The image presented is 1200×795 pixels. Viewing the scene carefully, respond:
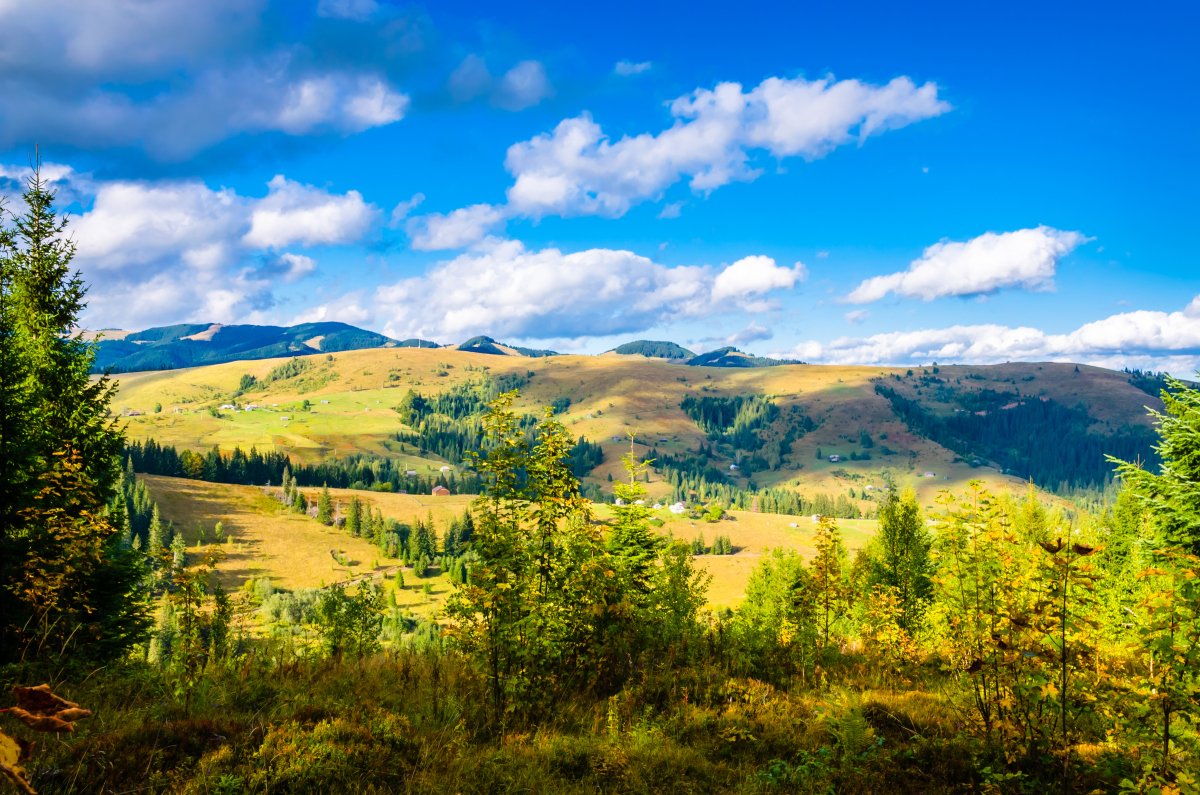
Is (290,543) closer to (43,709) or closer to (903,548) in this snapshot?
(903,548)

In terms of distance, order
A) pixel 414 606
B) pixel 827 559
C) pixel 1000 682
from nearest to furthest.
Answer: pixel 1000 682 → pixel 827 559 → pixel 414 606

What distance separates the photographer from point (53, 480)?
13156mm

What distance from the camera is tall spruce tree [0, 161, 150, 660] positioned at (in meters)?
12.1

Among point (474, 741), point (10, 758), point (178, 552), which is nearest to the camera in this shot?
point (10, 758)

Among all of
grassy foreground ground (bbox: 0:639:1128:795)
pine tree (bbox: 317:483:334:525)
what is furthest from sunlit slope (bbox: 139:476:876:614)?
grassy foreground ground (bbox: 0:639:1128:795)

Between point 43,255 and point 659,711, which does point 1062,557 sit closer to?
point 659,711

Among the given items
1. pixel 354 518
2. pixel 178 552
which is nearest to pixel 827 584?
pixel 178 552

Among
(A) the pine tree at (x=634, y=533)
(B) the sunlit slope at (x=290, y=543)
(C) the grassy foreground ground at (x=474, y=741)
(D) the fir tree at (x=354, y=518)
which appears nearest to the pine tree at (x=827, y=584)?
(C) the grassy foreground ground at (x=474, y=741)

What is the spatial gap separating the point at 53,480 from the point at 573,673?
43.0 feet

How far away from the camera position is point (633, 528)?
20.8 m

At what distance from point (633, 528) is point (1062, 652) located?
1426 centimetres

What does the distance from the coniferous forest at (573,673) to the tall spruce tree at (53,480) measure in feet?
0.34

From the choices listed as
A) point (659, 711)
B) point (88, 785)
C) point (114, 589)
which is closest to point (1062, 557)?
point (659, 711)

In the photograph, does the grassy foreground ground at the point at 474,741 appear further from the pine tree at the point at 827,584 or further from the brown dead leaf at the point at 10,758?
the brown dead leaf at the point at 10,758
